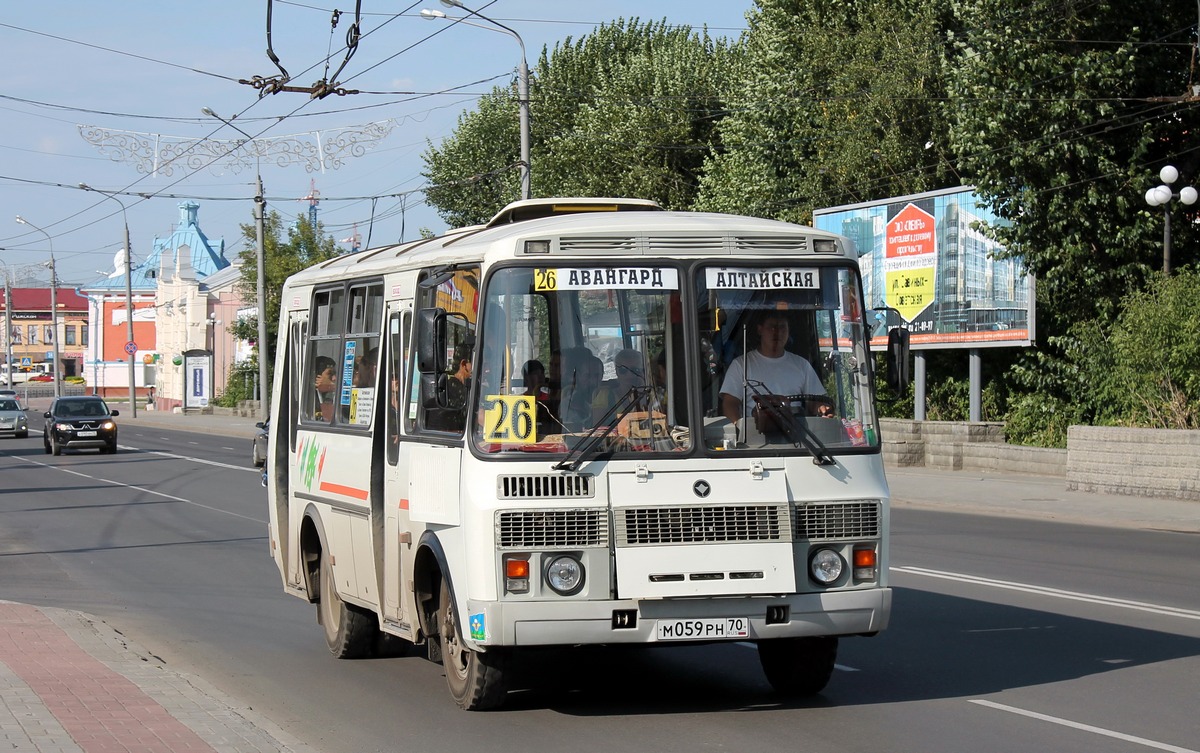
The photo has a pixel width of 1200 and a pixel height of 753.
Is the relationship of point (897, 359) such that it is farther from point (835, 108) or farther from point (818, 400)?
point (835, 108)

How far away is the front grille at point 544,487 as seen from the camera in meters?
7.58

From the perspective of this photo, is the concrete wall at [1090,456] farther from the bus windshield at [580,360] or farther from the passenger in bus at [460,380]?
the passenger in bus at [460,380]

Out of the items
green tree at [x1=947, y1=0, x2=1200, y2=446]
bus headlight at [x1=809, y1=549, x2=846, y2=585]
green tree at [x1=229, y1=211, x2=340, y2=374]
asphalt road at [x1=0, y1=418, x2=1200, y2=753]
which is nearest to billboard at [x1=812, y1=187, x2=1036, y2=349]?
green tree at [x1=947, y1=0, x2=1200, y2=446]

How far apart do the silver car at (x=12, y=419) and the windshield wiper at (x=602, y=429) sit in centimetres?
5108

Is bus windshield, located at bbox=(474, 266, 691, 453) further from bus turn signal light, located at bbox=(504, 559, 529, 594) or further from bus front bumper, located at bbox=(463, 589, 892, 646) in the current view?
bus front bumper, located at bbox=(463, 589, 892, 646)

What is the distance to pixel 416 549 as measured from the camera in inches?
332

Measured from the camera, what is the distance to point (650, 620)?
298 inches

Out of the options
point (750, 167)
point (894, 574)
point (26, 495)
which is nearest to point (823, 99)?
point (750, 167)

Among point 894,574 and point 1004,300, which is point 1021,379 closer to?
point 1004,300

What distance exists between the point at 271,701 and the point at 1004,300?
2376 cm

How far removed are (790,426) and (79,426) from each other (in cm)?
3708

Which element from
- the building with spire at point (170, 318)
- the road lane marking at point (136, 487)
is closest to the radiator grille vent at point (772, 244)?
the road lane marking at point (136, 487)

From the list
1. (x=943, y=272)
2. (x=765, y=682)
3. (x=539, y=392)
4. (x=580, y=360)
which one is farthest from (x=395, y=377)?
(x=943, y=272)

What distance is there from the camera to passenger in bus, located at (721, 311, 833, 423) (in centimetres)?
792
